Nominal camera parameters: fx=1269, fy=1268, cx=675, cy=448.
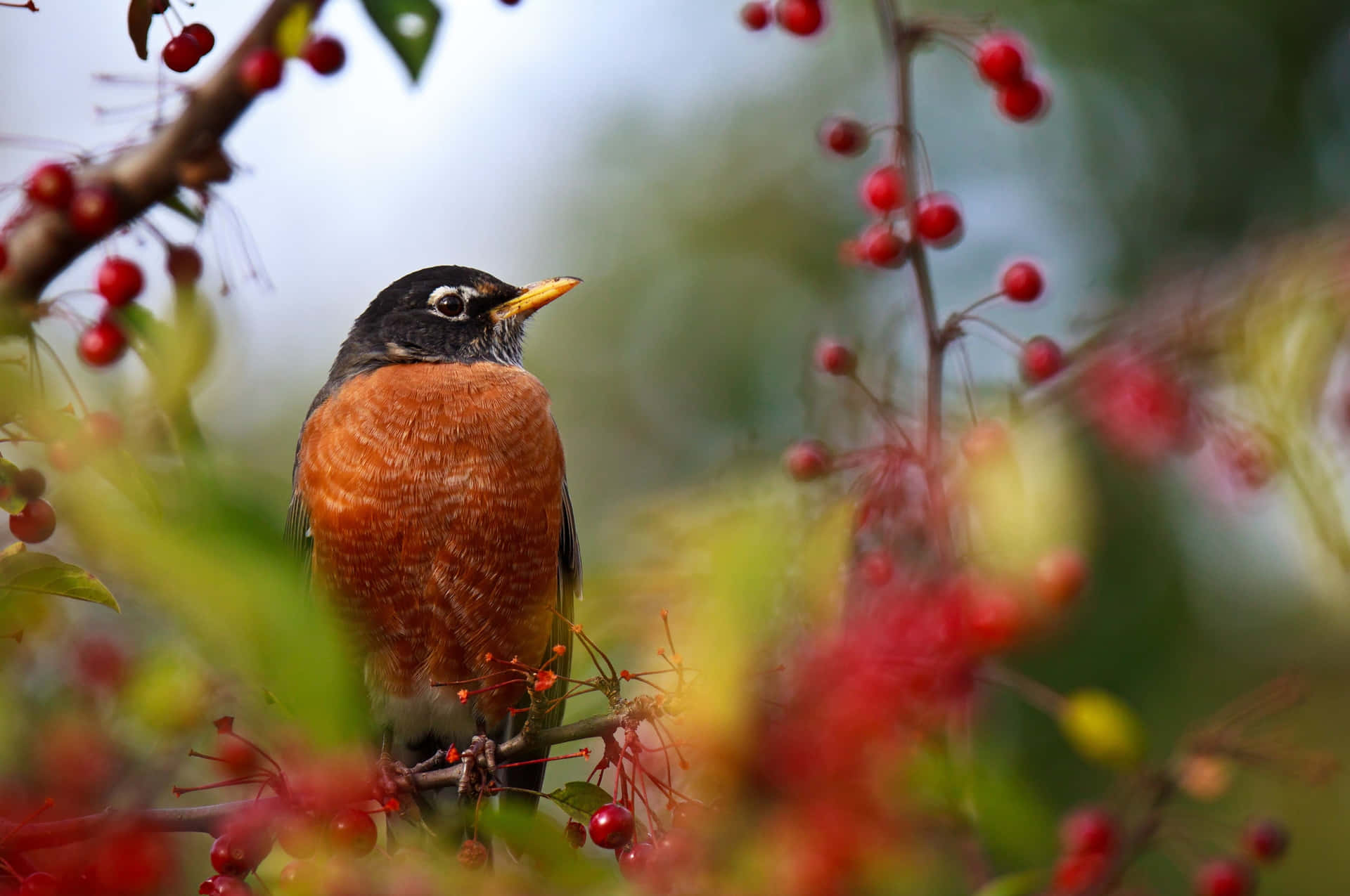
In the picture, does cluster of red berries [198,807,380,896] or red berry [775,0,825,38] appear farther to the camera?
red berry [775,0,825,38]

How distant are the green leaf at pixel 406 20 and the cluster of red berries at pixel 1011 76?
4.48 feet

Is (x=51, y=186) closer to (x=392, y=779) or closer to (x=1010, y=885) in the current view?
(x=392, y=779)

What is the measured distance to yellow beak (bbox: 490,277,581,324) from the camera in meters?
4.43

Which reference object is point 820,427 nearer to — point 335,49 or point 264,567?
point 335,49

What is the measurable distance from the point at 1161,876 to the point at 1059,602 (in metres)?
6.24

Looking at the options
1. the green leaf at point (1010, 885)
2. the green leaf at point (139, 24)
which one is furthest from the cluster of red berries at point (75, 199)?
the green leaf at point (1010, 885)

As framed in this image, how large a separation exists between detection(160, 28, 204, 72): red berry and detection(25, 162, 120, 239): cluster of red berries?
0.89 feet

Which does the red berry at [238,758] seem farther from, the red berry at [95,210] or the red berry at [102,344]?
the red berry at [95,210]

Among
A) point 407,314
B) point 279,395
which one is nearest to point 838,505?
point 407,314

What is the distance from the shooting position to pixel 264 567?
2.76 feet

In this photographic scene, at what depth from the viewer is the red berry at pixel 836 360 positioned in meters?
2.86

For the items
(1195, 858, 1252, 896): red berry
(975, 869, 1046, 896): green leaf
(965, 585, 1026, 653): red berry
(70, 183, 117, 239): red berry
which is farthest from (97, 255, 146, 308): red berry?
(1195, 858, 1252, 896): red berry

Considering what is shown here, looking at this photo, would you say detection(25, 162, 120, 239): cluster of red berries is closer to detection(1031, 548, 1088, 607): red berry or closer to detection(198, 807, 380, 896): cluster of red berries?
detection(198, 807, 380, 896): cluster of red berries

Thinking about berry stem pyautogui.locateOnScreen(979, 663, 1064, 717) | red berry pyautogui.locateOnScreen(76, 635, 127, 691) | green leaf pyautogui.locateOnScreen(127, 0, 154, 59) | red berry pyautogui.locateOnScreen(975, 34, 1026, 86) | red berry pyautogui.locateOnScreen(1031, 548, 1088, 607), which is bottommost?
red berry pyautogui.locateOnScreen(76, 635, 127, 691)
